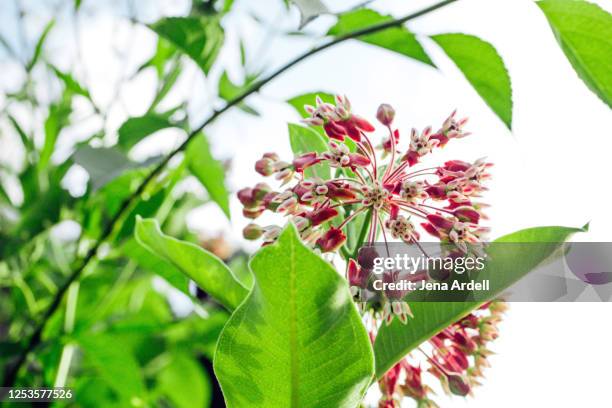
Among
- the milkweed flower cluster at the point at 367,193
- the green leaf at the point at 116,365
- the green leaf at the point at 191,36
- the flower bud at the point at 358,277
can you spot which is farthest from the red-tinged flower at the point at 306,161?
the green leaf at the point at 116,365

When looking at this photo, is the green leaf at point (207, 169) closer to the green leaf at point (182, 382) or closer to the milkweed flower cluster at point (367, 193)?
the milkweed flower cluster at point (367, 193)

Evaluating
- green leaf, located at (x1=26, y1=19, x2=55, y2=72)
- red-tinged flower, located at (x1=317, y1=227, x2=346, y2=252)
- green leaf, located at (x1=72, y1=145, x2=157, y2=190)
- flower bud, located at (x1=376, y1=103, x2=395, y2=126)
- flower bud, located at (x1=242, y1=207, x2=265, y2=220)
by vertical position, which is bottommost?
red-tinged flower, located at (x1=317, y1=227, x2=346, y2=252)

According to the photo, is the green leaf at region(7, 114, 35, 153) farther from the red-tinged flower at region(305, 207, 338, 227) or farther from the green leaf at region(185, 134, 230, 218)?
the red-tinged flower at region(305, 207, 338, 227)

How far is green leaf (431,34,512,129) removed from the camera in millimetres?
697

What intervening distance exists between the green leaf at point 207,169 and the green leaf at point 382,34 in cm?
28

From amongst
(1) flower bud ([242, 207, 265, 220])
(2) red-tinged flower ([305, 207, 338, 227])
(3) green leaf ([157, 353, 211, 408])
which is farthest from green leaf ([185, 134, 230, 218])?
(3) green leaf ([157, 353, 211, 408])

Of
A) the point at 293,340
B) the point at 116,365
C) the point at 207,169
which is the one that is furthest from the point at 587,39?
the point at 116,365

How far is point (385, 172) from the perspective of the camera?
2.09 ft

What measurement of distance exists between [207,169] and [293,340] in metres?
0.60

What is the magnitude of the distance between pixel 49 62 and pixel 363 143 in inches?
39.7

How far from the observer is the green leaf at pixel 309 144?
659mm

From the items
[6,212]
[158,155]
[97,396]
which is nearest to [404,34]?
[158,155]

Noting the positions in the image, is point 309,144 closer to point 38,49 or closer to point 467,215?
point 467,215

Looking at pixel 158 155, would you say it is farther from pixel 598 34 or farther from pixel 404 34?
pixel 598 34
